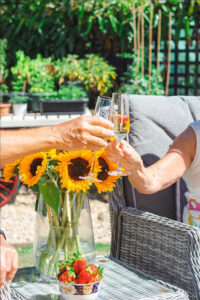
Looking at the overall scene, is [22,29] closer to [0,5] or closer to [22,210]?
[0,5]

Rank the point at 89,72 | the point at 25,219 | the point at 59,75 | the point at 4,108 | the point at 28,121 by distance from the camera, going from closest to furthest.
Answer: the point at 25,219 < the point at 28,121 < the point at 4,108 < the point at 59,75 < the point at 89,72

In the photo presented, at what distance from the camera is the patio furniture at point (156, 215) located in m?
1.79

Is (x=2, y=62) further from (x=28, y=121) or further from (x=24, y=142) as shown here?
(x=24, y=142)

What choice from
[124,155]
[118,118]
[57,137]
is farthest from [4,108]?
[57,137]

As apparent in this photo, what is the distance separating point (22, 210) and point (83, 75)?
1473 mm

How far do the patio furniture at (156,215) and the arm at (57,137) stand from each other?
23.7 inches

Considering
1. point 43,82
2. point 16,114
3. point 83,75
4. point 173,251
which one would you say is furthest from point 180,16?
point 173,251

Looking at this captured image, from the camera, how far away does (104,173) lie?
5.17ft

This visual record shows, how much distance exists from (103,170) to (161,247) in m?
0.48

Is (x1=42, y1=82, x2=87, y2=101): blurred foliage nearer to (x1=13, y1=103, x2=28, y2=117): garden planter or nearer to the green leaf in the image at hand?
(x1=13, y1=103, x2=28, y2=117): garden planter

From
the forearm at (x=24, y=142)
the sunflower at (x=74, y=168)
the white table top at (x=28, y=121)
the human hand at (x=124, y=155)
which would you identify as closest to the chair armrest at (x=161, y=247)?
the human hand at (x=124, y=155)

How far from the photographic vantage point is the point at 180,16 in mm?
5566

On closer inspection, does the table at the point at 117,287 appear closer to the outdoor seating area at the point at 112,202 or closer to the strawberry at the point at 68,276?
the outdoor seating area at the point at 112,202

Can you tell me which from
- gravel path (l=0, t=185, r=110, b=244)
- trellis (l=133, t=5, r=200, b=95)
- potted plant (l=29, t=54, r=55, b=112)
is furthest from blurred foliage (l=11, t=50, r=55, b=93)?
trellis (l=133, t=5, r=200, b=95)
